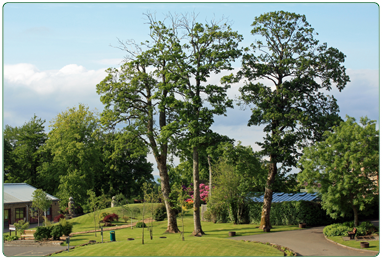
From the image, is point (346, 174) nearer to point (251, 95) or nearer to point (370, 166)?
point (370, 166)

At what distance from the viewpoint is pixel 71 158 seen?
4922 centimetres

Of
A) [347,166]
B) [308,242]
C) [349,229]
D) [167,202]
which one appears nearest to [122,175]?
[167,202]

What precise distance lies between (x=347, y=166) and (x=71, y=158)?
37.7 metres

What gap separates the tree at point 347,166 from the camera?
22359 millimetres

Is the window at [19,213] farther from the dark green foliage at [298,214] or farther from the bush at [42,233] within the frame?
the dark green foliage at [298,214]

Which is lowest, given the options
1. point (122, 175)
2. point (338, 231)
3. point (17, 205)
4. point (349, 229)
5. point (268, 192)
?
point (338, 231)

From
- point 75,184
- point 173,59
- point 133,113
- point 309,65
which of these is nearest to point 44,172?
point 75,184

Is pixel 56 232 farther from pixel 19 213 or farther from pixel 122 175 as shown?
pixel 122 175

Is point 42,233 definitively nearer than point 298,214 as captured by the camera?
Yes

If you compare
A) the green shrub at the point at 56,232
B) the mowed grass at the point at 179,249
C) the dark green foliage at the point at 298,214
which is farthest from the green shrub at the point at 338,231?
the green shrub at the point at 56,232

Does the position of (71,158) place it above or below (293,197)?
above

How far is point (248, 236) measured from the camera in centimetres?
2714

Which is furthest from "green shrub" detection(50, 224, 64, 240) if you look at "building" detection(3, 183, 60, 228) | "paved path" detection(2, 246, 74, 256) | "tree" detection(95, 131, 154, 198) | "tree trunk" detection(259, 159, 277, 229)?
"tree" detection(95, 131, 154, 198)

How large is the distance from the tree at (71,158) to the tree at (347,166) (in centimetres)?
3037
